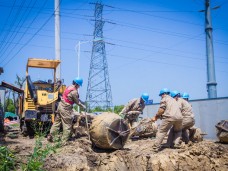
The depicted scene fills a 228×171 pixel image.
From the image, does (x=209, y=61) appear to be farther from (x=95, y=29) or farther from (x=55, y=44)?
(x=95, y=29)

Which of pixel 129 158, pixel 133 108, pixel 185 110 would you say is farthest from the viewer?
pixel 133 108

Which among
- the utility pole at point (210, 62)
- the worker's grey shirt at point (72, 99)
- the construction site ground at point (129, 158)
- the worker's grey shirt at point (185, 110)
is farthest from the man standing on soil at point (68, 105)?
the utility pole at point (210, 62)

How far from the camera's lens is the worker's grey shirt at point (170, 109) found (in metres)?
8.09

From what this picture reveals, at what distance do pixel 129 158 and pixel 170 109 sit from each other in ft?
6.21

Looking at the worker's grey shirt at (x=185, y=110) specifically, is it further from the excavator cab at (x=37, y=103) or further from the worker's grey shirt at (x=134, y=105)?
the excavator cab at (x=37, y=103)

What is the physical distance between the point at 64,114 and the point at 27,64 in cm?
481

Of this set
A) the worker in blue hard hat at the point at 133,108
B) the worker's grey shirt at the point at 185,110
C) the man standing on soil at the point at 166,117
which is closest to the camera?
the man standing on soil at the point at 166,117

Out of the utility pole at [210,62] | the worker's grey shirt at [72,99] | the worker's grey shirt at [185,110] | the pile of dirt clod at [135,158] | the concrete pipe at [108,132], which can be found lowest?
the pile of dirt clod at [135,158]

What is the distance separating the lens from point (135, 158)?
24.6 ft

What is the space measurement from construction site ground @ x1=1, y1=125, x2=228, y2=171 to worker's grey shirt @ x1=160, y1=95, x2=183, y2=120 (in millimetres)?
981

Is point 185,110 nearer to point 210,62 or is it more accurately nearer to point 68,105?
point 68,105

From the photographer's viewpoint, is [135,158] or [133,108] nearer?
[135,158]

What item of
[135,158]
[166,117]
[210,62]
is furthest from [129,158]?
[210,62]

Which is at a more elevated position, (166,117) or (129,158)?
(166,117)
